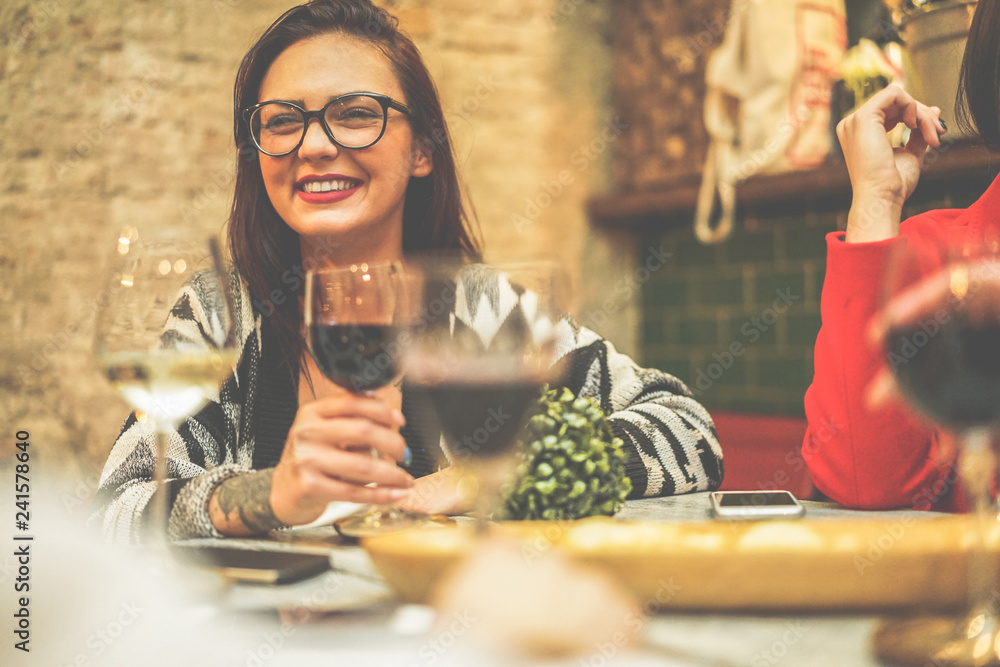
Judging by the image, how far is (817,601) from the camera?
1.55ft

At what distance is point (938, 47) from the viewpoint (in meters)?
1.81

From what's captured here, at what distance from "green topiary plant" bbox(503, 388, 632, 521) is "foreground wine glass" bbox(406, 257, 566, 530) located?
0.44 feet

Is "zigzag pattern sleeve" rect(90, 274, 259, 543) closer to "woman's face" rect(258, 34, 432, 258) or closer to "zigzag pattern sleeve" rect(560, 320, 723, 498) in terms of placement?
"woman's face" rect(258, 34, 432, 258)

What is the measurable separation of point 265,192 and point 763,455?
1.21 m

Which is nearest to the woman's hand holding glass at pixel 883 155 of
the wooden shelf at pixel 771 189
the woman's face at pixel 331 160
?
the wooden shelf at pixel 771 189

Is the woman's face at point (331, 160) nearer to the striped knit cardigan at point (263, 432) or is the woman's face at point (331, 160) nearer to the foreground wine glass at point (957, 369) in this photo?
the striped knit cardigan at point (263, 432)

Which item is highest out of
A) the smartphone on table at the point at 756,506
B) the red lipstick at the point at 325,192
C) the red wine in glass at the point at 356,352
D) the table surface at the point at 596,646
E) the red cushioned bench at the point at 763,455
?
the red lipstick at the point at 325,192

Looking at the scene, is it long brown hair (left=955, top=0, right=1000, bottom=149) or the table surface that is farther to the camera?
long brown hair (left=955, top=0, right=1000, bottom=149)

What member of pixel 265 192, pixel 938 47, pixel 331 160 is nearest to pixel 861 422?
pixel 331 160

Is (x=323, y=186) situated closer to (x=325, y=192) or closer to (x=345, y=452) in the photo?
(x=325, y=192)

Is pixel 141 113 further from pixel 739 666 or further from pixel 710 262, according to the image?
pixel 739 666

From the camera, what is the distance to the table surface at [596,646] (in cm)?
42

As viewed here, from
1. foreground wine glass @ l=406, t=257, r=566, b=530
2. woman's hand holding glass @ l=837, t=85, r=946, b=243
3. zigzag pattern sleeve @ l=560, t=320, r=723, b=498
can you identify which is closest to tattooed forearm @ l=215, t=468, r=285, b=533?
foreground wine glass @ l=406, t=257, r=566, b=530

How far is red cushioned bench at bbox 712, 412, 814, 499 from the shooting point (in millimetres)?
1739
